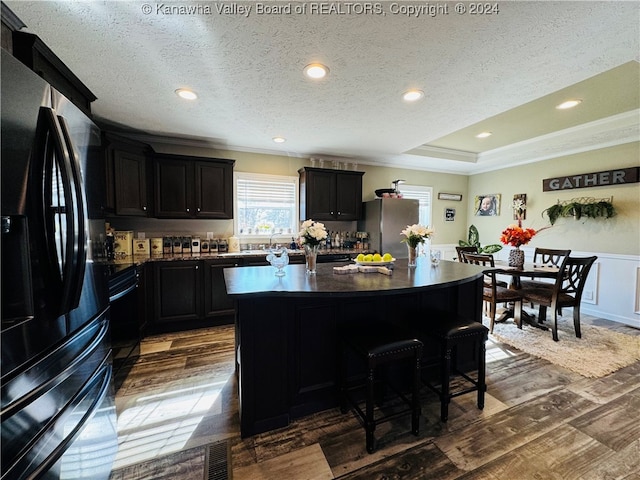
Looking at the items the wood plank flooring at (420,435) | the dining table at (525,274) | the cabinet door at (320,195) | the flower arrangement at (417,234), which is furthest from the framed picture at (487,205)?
the flower arrangement at (417,234)

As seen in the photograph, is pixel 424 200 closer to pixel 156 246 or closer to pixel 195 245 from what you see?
pixel 195 245

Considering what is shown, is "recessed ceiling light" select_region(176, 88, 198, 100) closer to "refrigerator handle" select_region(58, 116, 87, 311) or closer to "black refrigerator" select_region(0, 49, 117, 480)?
"black refrigerator" select_region(0, 49, 117, 480)

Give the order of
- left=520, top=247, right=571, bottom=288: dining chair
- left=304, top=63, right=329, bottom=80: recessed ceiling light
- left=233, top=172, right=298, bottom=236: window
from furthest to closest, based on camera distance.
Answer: left=233, top=172, right=298, bottom=236: window
left=520, top=247, right=571, bottom=288: dining chair
left=304, top=63, right=329, bottom=80: recessed ceiling light

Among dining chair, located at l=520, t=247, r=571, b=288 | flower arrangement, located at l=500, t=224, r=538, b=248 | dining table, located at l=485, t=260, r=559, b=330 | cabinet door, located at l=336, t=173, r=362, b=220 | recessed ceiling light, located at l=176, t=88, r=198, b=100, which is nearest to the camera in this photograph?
recessed ceiling light, located at l=176, t=88, r=198, b=100

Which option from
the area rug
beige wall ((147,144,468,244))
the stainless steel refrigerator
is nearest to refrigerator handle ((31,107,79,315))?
beige wall ((147,144,468,244))

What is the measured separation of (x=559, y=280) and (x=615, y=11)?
2616 mm

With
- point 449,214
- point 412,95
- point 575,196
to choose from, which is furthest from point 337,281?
point 449,214

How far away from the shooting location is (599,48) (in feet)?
5.95

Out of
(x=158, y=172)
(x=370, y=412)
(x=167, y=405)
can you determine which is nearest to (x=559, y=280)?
(x=370, y=412)

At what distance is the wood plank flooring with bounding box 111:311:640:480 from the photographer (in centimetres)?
147

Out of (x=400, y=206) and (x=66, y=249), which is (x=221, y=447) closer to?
(x=66, y=249)

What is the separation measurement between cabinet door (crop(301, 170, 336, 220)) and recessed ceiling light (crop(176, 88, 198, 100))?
206cm

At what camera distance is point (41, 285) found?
2.93 ft

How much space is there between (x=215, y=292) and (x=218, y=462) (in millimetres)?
2238
